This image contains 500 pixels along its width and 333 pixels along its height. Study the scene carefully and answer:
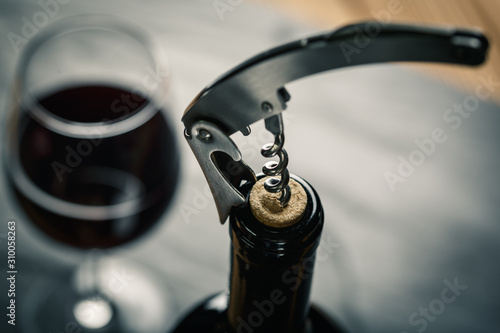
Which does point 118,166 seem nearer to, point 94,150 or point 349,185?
point 94,150

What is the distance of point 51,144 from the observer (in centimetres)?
65

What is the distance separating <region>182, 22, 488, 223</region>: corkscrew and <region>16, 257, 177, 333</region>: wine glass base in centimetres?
48

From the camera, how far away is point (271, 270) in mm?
418

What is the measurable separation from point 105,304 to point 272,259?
Result: 1.87 ft

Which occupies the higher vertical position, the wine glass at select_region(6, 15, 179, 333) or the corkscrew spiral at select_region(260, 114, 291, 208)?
the corkscrew spiral at select_region(260, 114, 291, 208)

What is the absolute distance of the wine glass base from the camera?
0.87 meters

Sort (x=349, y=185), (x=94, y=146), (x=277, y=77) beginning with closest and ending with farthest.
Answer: (x=277, y=77)
(x=94, y=146)
(x=349, y=185)

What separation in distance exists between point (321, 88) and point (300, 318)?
1.73 feet

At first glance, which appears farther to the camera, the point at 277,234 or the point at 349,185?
the point at 349,185

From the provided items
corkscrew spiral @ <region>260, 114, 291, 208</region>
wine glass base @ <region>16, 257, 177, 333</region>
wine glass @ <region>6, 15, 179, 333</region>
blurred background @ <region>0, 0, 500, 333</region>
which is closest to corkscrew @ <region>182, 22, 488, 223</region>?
corkscrew spiral @ <region>260, 114, 291, 208</region>

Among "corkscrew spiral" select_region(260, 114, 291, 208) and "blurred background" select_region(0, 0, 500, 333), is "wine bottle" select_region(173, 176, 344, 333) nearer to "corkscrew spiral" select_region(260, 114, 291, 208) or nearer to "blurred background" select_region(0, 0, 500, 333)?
"corkscrew spiral" select_region(260, 114, 291, 208)

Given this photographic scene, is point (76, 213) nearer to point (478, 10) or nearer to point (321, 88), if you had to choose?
point (321, 88)

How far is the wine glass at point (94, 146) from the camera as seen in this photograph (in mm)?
624

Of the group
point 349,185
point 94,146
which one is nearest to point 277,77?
point 94,146
